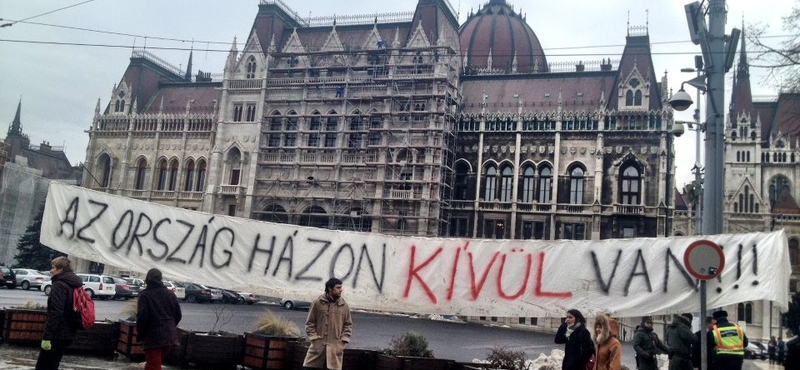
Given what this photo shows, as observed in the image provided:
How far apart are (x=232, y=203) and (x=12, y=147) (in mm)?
38710

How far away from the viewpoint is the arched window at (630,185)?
143ft

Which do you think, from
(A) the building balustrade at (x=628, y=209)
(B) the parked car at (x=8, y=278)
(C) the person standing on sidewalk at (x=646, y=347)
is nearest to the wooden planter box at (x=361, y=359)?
(C) the person standing on sidewalk at (x=646, y=347)

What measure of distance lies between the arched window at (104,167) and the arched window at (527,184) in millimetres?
34269

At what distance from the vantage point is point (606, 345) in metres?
8.05

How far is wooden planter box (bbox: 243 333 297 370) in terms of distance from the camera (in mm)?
11281

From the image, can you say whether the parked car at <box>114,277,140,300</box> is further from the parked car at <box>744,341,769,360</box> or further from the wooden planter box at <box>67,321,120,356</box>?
the parked car at <box>744,341,769,360</box>

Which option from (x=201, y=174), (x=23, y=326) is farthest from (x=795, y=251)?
(x=23, y=326)

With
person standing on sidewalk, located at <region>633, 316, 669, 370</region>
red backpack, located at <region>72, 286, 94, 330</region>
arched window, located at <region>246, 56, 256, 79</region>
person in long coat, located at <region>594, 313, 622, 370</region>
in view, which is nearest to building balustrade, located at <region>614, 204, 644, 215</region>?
arched window, located at <region>246, 56, 256, 79</region>

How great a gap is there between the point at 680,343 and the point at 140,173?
51.5 meters

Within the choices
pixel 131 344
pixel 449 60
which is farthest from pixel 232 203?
pixel 131 344

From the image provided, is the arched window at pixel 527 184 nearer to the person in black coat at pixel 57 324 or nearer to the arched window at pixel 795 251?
the arched window at pixel 795 251

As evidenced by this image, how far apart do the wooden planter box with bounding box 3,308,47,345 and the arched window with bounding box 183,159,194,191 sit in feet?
137

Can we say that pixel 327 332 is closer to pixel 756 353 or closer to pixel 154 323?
pixel 154 323

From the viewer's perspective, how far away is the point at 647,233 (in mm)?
42312
